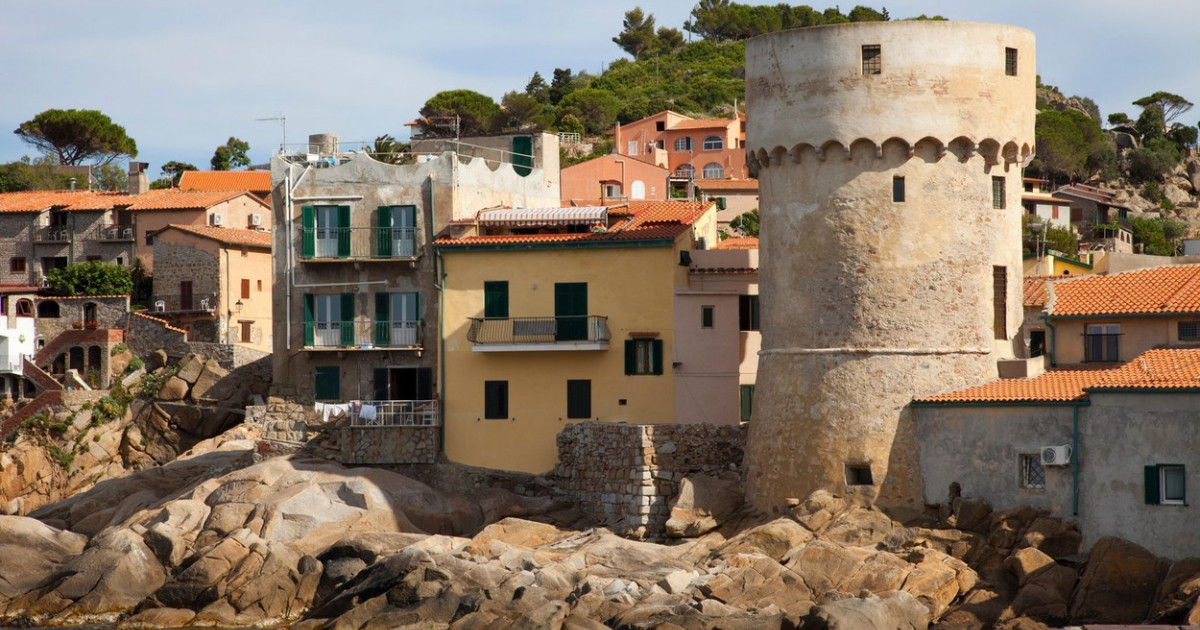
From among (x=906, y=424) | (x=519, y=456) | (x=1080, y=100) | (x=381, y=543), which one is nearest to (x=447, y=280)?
(x=519, y=456)

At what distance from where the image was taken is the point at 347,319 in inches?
2000

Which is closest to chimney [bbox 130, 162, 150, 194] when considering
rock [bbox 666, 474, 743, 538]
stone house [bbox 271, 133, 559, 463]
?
stone house [bbox 271, 133, 559, 463]

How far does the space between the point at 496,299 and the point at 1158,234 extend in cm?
4688

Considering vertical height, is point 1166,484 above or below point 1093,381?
below

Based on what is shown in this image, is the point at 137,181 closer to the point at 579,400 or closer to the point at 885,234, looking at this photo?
the point at 579,400

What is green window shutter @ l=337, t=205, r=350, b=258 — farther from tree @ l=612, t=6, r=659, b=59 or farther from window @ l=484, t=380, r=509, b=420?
tree @ l=612, t=6, r=659, b=59

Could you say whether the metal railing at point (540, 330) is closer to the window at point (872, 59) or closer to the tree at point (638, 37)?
the window at point (872, 59)

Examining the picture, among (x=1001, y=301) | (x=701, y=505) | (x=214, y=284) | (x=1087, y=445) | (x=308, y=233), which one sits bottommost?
(x=701, y=505)

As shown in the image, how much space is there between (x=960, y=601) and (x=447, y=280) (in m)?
18.8

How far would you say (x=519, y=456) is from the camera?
157ft

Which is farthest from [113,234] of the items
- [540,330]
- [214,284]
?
[540,330]

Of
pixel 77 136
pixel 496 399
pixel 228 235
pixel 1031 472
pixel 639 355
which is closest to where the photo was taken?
pixel 1031 472

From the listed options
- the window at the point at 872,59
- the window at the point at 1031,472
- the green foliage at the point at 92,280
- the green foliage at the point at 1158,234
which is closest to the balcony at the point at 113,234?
the green foliage at the point at 92,280

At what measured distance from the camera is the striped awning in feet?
160
